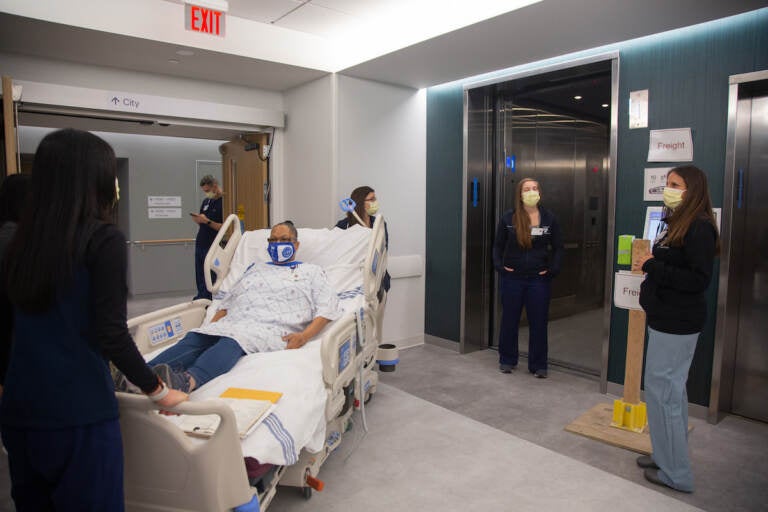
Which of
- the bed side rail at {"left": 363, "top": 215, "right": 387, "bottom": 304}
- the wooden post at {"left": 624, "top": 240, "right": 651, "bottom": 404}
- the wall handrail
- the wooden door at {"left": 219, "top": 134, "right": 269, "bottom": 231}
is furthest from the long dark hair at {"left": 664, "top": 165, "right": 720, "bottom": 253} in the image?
the wall handrail

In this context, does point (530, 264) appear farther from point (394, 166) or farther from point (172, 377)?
point (172, 377)

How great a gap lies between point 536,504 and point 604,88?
384 cm

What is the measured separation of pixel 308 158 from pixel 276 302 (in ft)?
7.18

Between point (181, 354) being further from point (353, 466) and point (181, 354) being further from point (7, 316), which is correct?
point (353, 466)

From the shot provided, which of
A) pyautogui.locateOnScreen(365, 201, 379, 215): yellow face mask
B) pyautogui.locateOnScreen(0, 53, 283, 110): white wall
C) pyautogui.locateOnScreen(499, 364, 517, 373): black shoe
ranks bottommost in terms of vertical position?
pyautogui.locateOnScreen(499, 364, 517, 373): black shoe

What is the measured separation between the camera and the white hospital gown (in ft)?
9.78

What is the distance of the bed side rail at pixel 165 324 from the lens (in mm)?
2830

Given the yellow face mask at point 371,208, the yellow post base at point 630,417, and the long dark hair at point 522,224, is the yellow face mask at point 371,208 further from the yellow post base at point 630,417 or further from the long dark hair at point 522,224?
the yellow post base at point 630,417

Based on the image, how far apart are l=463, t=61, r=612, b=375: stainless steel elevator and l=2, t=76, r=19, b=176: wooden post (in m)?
3.41

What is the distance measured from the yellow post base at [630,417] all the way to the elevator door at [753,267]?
0.78 metres

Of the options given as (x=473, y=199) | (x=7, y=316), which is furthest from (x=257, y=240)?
(x=473, y=199)

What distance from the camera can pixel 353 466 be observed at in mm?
2906

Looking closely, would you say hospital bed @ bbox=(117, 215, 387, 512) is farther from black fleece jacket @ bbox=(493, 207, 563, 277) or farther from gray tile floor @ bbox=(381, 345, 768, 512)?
black fleece jacket @ bbox=(493, 207, 563, 277)

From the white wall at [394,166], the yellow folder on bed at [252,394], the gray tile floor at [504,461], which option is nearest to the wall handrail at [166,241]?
the white wall at [394,166]
